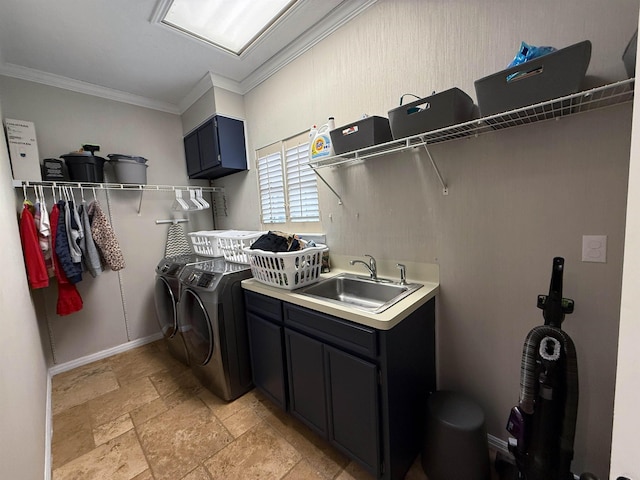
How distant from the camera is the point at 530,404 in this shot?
1.08 m

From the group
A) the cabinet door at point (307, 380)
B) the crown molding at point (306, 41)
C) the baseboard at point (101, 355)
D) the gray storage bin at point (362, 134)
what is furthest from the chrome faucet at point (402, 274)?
the baseboard at point (101, 355)

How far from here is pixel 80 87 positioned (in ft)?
7.97

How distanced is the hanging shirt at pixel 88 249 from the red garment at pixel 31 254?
1.00 ft

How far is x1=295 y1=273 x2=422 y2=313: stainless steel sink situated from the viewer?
1.63 m

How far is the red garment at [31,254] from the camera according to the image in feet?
6.40

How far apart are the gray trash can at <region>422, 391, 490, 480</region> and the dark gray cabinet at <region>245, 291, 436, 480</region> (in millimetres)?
110

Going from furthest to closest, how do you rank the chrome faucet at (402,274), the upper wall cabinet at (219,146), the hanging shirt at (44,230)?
the upper wall cabinet at (219,146), the hanging shirt at (44,230), the chrome faucet at (402,274)

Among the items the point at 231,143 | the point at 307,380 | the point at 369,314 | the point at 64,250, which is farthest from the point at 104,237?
the point at 369,314

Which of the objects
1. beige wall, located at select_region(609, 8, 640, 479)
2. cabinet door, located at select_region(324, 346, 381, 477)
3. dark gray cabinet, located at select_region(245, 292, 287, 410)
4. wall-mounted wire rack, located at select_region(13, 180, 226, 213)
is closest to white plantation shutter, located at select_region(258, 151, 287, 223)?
wall-mounted wire rack, located at select_region(13, 180, 226, 213)

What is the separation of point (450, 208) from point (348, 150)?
2.19ft

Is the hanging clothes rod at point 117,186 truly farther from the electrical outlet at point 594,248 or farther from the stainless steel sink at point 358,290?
the electrical outlet at point 594,248

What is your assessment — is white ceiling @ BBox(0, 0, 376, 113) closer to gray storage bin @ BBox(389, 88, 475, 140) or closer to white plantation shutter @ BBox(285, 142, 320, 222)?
white plantation shutter @ BBox(285, 142, 320, 222)

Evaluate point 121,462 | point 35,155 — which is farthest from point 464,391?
point 35,155

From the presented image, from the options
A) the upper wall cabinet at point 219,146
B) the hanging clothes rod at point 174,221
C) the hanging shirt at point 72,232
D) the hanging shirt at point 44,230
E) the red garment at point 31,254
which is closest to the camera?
the red garment at point 31,254
